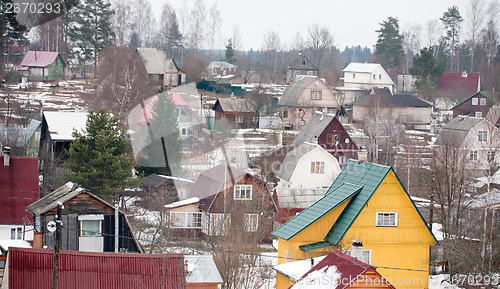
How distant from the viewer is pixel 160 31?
3339 inches

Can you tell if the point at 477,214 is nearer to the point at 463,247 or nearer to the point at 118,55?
the point at 463,247

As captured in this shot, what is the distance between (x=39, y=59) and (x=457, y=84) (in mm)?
35319

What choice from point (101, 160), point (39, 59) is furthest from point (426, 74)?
point (101, 160)

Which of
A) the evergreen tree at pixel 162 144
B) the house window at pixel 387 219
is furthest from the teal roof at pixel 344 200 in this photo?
the evergreen tree at pixel 162 144

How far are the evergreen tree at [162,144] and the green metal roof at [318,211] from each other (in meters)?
13.9

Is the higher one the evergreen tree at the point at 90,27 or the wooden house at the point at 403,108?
the evergreen tree at the point at 90,27

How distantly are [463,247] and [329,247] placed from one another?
4830 mm

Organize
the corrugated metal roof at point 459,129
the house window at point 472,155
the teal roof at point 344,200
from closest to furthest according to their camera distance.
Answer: the teal roof at point 344,200, the house window at point 472,155, the corrugated metal roof at point 459,129

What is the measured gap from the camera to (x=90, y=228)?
62.3 feet

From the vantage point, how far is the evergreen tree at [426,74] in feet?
206

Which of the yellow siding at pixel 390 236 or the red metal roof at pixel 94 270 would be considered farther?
the yellow siding at pixel 390 236

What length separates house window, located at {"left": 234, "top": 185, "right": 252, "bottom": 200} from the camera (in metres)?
26.0

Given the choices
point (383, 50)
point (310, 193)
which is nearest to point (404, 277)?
point (310, 193)

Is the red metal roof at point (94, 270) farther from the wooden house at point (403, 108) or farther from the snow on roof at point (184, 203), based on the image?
the wooden house at point (403, 108)
